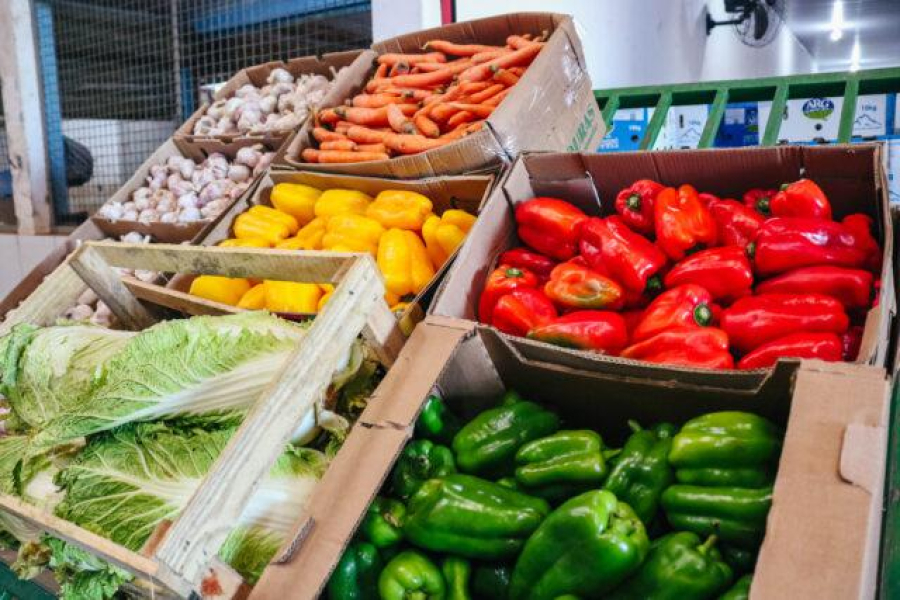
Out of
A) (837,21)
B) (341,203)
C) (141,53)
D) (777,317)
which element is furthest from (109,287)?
(837,21)

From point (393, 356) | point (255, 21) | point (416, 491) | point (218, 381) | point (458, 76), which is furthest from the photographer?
point (255, 21)

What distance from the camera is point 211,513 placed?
1214 millimetres

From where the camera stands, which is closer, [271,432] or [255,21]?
[271,432]

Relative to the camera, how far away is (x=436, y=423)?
1.63 meters

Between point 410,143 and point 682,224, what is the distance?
4.52 feet

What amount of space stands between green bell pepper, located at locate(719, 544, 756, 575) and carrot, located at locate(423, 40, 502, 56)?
9.16 ft

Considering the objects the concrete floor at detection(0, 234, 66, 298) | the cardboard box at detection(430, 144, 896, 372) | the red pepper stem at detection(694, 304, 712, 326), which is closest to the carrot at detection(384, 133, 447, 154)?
the cardboard box at detection(430, 144, 896, 372)

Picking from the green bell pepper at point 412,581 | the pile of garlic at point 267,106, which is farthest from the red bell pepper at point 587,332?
the pile of garlic at point 267,106

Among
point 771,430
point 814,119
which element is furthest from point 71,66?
point 771,430

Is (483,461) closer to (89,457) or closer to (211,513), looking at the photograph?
(211,513)

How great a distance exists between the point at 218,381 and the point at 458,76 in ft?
7.08

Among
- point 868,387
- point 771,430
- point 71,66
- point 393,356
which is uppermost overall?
point 868,387

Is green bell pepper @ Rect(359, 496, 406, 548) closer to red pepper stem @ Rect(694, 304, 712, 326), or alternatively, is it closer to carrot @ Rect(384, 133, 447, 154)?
red pepper stem @ Rect(694, 304, 712, 326)

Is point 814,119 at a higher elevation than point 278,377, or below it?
below
